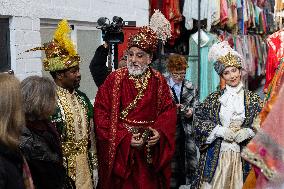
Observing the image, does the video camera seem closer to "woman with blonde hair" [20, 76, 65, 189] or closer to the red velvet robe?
the red velvet robe

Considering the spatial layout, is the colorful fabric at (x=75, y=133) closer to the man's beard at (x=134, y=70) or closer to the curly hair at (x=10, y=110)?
the man's beard at (x=134, y=70)

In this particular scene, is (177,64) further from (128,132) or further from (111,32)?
(128,132)

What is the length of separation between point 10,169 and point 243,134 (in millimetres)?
2503

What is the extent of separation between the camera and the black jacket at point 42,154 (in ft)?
10.2

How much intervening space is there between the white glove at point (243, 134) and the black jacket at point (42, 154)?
183 centimetres

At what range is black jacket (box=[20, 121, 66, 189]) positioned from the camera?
122 inches

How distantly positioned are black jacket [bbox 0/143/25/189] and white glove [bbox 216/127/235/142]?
93.3 inches

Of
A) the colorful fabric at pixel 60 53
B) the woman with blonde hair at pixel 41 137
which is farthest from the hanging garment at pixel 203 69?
the woman with blonde hair at pixel 41 137

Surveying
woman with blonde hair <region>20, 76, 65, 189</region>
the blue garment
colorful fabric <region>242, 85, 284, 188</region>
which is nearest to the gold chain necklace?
the blue garment

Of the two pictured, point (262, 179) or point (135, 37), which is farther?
point (135, 37)

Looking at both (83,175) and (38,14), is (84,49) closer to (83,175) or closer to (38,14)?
(38,14)

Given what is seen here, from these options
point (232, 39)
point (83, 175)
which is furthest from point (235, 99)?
point (232, 39)

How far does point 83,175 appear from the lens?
415 cm

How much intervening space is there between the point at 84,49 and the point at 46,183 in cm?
388
